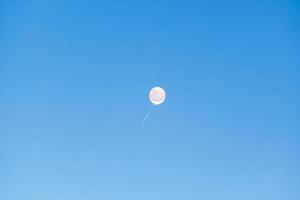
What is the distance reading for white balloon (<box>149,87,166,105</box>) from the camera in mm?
2840

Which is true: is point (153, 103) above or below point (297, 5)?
below

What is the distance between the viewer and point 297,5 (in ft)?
8.72

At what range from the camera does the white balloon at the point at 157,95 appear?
2.84 meters

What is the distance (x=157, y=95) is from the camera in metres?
2.88

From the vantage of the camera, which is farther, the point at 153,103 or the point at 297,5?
the point at 153,103

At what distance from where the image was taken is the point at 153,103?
9.33 feet

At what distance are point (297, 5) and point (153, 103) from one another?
3.66ft
